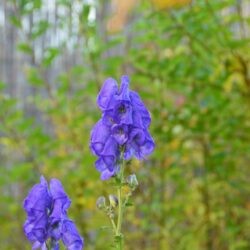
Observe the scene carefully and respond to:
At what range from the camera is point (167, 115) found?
145 inches

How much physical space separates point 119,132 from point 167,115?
212cm

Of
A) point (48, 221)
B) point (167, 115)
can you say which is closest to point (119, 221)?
point (48, 221)

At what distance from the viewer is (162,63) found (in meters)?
3.40

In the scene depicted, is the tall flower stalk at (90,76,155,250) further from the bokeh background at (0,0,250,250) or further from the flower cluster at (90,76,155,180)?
the bokeh background at (0,0,250,250)

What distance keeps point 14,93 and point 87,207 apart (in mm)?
8570

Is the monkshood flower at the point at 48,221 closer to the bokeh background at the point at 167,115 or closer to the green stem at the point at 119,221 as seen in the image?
the green stem at the point at 119,221

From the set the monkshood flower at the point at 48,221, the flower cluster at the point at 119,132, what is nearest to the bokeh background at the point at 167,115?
the flower cluster at the point at 119,132

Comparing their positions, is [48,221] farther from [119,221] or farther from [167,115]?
[167,115]

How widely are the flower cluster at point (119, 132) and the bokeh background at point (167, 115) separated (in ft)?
5.15

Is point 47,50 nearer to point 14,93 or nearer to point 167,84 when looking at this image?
point 167,84

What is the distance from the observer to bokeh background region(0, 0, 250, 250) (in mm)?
3377

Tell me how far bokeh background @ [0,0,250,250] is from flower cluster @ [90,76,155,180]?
157 centimetres

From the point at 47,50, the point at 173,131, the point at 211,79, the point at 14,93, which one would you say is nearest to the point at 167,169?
the point at 173,131

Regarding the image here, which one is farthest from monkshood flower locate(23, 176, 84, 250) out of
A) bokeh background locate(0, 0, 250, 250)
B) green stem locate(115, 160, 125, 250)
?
bokeh background locate(0, 0, 250, 250)
